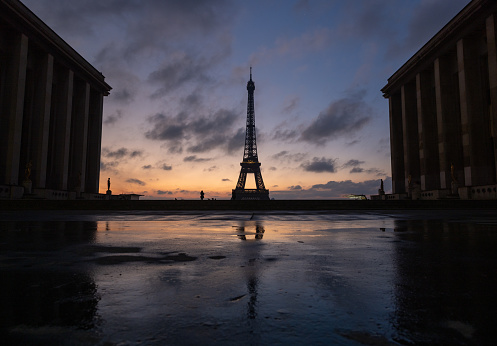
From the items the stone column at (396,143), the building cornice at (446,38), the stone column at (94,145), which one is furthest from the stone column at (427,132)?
the stone column at (94,145)

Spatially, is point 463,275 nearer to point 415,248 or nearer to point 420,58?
point 415,248

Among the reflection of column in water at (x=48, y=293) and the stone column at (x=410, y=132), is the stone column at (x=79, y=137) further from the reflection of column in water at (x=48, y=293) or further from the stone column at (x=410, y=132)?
the stone column at (x=410, y=132)

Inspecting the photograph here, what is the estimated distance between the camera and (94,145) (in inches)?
1736

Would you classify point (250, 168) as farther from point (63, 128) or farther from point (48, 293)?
point (48, 293)

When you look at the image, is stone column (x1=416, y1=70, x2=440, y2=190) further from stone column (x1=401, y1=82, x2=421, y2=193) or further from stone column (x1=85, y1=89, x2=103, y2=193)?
stone column (x1=85, y1=89, x2=103, y2=193)

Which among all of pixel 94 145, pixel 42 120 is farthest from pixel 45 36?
pixel 94 145

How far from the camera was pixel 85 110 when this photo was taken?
40.3 metres

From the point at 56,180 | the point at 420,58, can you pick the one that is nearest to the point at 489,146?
the point at 420,58

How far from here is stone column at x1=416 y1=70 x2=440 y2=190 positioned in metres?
37.5

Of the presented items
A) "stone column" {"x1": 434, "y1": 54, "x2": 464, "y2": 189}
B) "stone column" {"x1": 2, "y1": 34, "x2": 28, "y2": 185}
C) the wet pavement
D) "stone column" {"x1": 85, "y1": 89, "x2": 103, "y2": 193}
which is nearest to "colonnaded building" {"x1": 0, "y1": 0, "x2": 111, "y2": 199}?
"stone column" {"x1": 2, "y1": 34, "x2": 28, "y2": 185}

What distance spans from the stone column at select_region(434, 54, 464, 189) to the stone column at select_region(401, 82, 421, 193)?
22.2 feet

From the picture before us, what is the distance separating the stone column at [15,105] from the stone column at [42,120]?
9.76ft

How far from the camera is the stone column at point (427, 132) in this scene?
123ft

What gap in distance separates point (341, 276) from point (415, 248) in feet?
5.98
